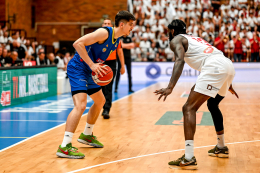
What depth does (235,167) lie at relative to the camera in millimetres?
3992

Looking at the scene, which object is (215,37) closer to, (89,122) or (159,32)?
(159,32)

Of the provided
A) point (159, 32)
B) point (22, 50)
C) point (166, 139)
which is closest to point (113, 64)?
point (166, 139)

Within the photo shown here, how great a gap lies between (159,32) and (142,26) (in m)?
1.39

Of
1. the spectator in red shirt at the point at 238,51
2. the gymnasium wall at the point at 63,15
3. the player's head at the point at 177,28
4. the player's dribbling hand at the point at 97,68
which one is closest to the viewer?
the player's head at the point at 177,28

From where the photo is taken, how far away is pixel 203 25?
21016mm

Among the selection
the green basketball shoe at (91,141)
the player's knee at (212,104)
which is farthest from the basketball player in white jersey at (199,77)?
the green basketball shoe at (91,141)

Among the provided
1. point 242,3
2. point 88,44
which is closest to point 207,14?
point 242,3

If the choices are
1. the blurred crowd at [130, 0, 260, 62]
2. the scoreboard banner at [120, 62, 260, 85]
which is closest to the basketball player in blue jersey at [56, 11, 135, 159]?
the scoreboard banner at [120, 62, 260, 85]

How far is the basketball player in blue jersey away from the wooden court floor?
0.28 metres

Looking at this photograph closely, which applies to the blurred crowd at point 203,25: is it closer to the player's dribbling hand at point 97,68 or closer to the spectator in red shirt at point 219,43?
the spectator in red shirt at point 219,43

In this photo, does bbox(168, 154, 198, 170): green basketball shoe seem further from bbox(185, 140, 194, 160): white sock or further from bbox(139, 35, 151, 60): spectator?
bbox(139, 35, 151, 60): spectator

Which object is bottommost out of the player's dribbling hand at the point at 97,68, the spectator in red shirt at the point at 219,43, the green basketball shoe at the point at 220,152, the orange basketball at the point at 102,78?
the green basketball shoe at the point at 220,152

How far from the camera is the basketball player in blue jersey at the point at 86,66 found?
14.0ft

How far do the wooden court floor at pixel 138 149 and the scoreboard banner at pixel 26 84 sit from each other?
2.85 meters
